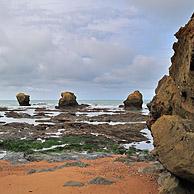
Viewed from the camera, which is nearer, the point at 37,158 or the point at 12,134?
the point at 37,158

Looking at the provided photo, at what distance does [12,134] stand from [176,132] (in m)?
28.7

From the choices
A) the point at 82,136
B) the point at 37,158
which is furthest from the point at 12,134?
the point at 37,158

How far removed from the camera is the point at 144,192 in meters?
14.4

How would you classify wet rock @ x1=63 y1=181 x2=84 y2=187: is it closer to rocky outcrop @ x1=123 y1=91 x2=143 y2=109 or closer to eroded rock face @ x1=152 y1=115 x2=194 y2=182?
A: eroded rock face @ x1=152 y1=115 x2=194 y2=182

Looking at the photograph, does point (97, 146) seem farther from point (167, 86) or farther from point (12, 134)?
point (167, 86)

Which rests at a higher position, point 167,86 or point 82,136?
point 167,86

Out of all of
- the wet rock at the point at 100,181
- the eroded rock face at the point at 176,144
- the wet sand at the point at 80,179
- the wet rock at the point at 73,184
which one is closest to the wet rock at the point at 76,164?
the wet sand at the point at 80,179

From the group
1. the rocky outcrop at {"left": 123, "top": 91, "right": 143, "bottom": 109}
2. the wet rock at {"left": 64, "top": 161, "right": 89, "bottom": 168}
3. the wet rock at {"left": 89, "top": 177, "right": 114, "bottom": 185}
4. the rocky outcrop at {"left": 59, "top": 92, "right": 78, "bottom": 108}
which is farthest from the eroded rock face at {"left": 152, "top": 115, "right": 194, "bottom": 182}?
the rocky outcrop at {"left": 59, "top": 92, "right": 78, "bottom": 108}

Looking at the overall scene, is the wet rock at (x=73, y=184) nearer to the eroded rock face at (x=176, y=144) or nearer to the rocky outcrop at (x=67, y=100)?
the eroded rock face at (x=176, y=144)

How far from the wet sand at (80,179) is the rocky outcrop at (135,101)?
79544 mm

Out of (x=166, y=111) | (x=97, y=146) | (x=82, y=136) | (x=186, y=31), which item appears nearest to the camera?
(x=186, y=31)

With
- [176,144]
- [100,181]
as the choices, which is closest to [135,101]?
[100,181]

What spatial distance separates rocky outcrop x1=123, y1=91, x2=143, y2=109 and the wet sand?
261ft

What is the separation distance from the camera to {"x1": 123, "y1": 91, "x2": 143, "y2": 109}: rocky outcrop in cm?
9956
